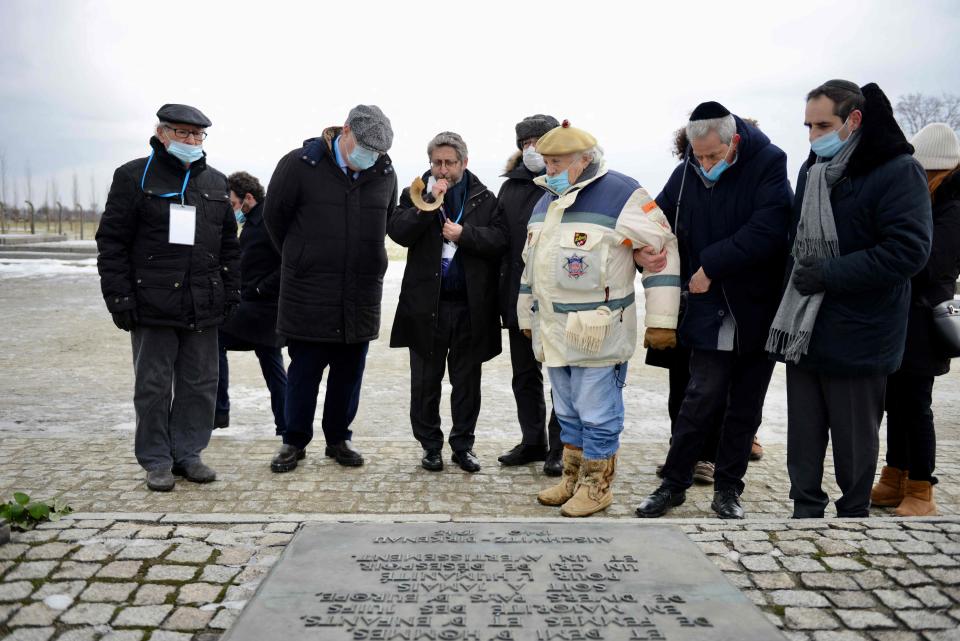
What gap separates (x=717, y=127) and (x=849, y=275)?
104 cm

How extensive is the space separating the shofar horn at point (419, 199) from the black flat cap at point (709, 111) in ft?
5.35

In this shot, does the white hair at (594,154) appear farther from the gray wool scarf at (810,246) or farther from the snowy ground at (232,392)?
the snowy ground at (232,392)

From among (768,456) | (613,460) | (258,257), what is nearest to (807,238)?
(613,460)

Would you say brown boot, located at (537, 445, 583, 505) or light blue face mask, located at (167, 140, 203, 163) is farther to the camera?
light blue face mask, located at (167, 140, 203, 163)

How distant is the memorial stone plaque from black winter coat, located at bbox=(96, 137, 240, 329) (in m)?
2.01

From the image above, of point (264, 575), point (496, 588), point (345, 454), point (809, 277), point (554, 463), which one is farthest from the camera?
point (345, 454)

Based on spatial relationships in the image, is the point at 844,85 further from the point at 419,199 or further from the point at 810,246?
the point at 419,199

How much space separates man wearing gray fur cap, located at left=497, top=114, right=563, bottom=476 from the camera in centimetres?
519

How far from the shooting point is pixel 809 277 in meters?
3.83

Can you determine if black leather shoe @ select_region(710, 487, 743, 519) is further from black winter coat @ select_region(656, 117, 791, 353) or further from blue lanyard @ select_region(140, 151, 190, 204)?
blue lanyard @ select_region(140, 151, 190, 204)

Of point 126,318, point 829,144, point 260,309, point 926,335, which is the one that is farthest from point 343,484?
point 926,335

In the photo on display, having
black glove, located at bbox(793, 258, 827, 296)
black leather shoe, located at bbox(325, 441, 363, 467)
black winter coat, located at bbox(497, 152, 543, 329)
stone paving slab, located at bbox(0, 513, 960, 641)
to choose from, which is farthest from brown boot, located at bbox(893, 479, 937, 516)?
black leather shoe, located at bbox(325, 441, 363, 467)

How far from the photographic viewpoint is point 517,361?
17.6ft

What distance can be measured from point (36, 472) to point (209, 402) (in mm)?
1097
